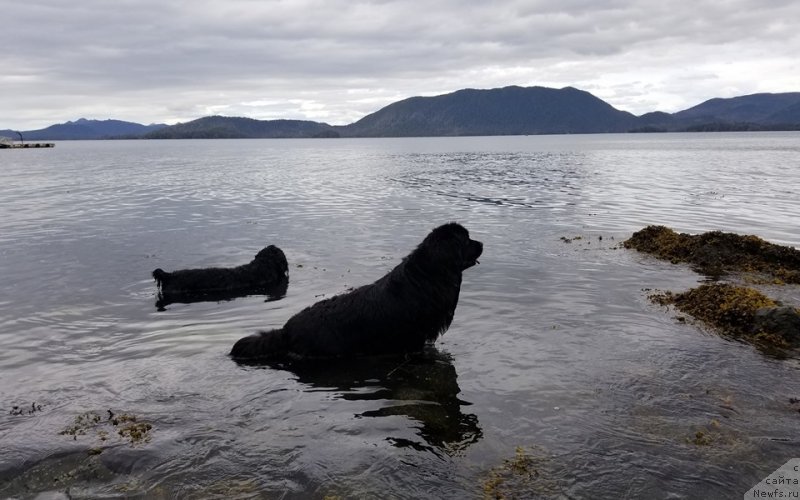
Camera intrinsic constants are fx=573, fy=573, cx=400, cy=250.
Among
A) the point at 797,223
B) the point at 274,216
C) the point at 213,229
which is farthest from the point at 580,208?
the point at 213,229

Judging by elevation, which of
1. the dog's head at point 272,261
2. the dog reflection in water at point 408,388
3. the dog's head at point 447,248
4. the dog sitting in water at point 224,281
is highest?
the dog's head at point 447,248

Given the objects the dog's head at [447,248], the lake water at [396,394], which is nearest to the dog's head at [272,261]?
the lake water at [396,394]

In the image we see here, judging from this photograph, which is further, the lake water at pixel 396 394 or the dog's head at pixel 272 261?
the dog's head at pixel 272 261

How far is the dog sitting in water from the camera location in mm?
14666

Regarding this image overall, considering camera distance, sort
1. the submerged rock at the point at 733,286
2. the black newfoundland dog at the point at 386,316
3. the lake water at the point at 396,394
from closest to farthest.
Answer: the lake water at the point at 396,394 < the black newfoundland dog at the point at 386,316 < the submerged rock at the point at 733,286

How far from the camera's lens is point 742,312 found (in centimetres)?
1100

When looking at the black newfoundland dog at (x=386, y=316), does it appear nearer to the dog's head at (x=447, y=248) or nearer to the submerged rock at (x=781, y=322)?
the dog's head at (x=447, y=248)

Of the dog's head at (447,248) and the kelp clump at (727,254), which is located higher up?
the dog's head at (447,248)

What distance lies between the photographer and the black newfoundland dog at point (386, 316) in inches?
384

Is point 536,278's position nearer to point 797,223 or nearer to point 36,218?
point 797,223

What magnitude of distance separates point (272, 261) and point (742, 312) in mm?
11375

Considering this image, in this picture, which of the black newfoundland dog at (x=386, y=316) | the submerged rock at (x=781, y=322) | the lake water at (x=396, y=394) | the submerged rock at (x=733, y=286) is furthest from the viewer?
the submerged rock at (x=733, y=286)

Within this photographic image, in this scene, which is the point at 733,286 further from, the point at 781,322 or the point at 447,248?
the point at 447,248

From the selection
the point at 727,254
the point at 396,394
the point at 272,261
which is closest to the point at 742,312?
the point at 727,254
